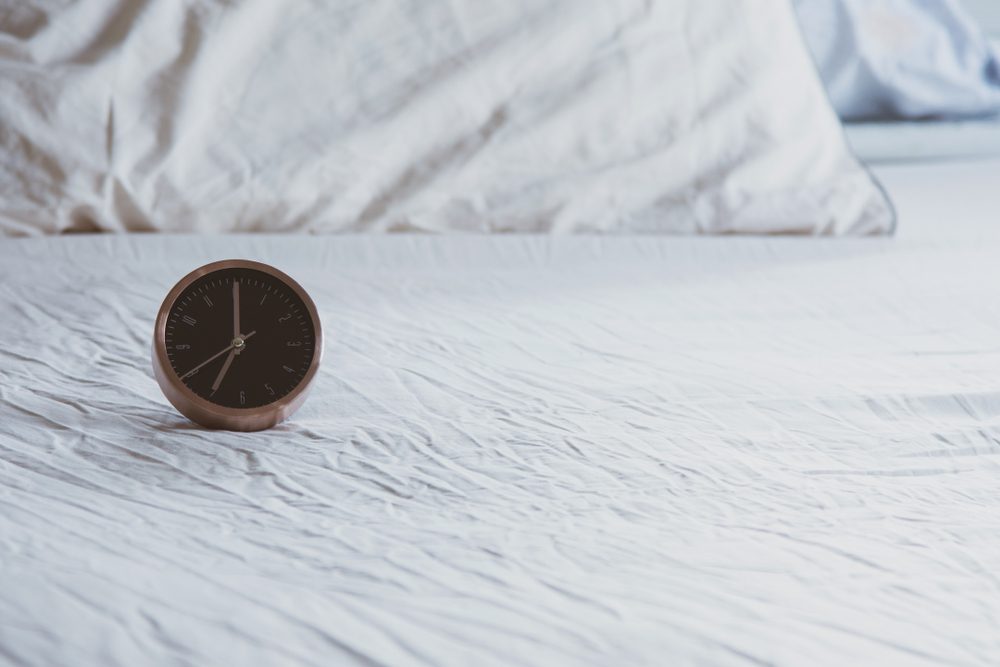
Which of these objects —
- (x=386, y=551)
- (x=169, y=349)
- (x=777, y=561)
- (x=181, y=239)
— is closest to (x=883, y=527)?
(x=777, y=561)

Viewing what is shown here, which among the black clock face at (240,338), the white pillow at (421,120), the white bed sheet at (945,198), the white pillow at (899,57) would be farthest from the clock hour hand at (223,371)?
the white pillow at (899,57)

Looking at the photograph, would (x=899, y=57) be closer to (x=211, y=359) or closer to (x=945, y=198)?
(x=945, y=198)

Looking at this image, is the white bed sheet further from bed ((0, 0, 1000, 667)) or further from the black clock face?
the black clock face

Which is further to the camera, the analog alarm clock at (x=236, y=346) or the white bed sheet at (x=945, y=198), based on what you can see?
the white bed sheet at (x=945, y=198)

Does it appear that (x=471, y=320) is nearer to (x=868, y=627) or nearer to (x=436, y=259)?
(x=436, y=259)

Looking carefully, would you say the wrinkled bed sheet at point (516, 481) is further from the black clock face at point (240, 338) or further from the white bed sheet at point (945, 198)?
the white bed sheet at point (945, 198)

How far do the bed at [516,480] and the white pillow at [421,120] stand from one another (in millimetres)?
114

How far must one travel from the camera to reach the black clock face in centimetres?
62

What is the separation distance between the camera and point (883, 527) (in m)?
0.50

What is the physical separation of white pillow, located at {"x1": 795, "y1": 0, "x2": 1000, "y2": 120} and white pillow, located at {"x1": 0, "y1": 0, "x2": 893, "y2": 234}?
1.65ft

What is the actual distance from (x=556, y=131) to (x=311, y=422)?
64 cm

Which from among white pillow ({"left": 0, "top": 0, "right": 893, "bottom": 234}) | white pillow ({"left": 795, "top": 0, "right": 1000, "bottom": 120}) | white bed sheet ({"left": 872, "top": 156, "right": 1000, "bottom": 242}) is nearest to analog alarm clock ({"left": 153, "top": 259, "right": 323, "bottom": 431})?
white pillow ({"left": 0, "top": 0, "right": 893, "bottom": 234})

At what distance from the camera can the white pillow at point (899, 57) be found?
177 centimetres

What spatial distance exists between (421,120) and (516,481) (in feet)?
→ 2.21
